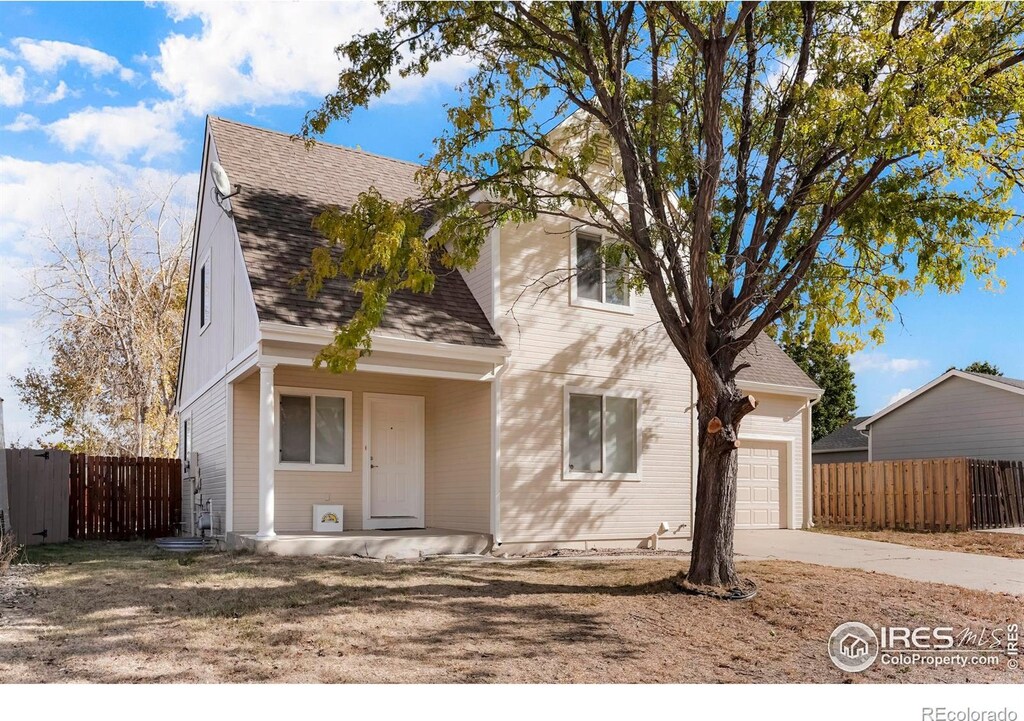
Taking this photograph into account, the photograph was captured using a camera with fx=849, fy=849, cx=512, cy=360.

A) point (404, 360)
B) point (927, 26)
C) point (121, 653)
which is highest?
point (927, 26)

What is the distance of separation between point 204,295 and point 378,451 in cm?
469

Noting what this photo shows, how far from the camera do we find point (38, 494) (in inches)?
556

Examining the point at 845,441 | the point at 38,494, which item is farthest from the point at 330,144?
the point at 845,441

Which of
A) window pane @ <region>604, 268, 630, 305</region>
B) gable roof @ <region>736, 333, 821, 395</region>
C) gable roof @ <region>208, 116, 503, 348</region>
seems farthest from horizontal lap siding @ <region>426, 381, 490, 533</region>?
Result: gable roof @ <region>736, 333, 821, 395</region>

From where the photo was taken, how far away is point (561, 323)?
13516 mm

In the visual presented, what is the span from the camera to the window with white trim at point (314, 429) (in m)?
13.0

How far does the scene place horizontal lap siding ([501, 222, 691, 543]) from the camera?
42.4 feet

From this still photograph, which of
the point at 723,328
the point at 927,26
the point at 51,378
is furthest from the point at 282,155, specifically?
the point at 51,378

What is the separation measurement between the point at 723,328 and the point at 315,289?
14.9 feet

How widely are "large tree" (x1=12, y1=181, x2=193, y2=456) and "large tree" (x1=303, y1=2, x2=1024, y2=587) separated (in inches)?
686

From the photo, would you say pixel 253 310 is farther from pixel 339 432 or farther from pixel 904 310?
pixel 904 310

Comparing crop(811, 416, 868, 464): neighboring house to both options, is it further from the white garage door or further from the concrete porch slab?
the concrete porch slab

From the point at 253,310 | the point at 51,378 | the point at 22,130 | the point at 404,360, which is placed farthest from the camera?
the point at 51,378

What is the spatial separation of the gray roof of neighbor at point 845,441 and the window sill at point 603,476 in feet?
51.5
